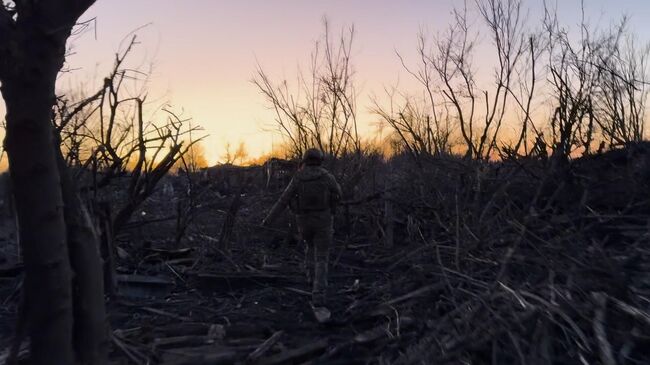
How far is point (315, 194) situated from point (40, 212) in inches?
208

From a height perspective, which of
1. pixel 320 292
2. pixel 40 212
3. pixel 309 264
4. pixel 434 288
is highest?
pixel 40 212

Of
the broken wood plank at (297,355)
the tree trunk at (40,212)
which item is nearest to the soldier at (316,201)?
the broken wood plank at (297,355)

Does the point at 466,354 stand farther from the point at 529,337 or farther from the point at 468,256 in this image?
the point at 468,256

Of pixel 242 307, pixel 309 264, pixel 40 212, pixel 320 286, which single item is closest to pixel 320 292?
pixel 320 286

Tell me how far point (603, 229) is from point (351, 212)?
6.57 metres

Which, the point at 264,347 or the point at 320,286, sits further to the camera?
the point at 320,286

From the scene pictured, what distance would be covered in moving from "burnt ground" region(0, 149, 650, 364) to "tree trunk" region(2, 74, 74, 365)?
1778mm

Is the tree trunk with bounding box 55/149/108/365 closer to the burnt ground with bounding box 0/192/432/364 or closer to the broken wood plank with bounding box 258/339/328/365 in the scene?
the burnt ground with bounding box 0/192/432/364

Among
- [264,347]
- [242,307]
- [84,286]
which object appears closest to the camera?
[84,286]

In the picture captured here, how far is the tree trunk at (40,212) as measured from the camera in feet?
11.2

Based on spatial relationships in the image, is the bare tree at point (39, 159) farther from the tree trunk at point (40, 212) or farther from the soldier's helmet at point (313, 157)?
the soldier's helmet at point (313, 157)

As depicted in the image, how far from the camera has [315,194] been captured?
8.58 meters

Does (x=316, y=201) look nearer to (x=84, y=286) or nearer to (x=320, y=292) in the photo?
(x=320, y=292)

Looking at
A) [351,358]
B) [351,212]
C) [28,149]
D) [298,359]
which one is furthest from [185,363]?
[351,212]
